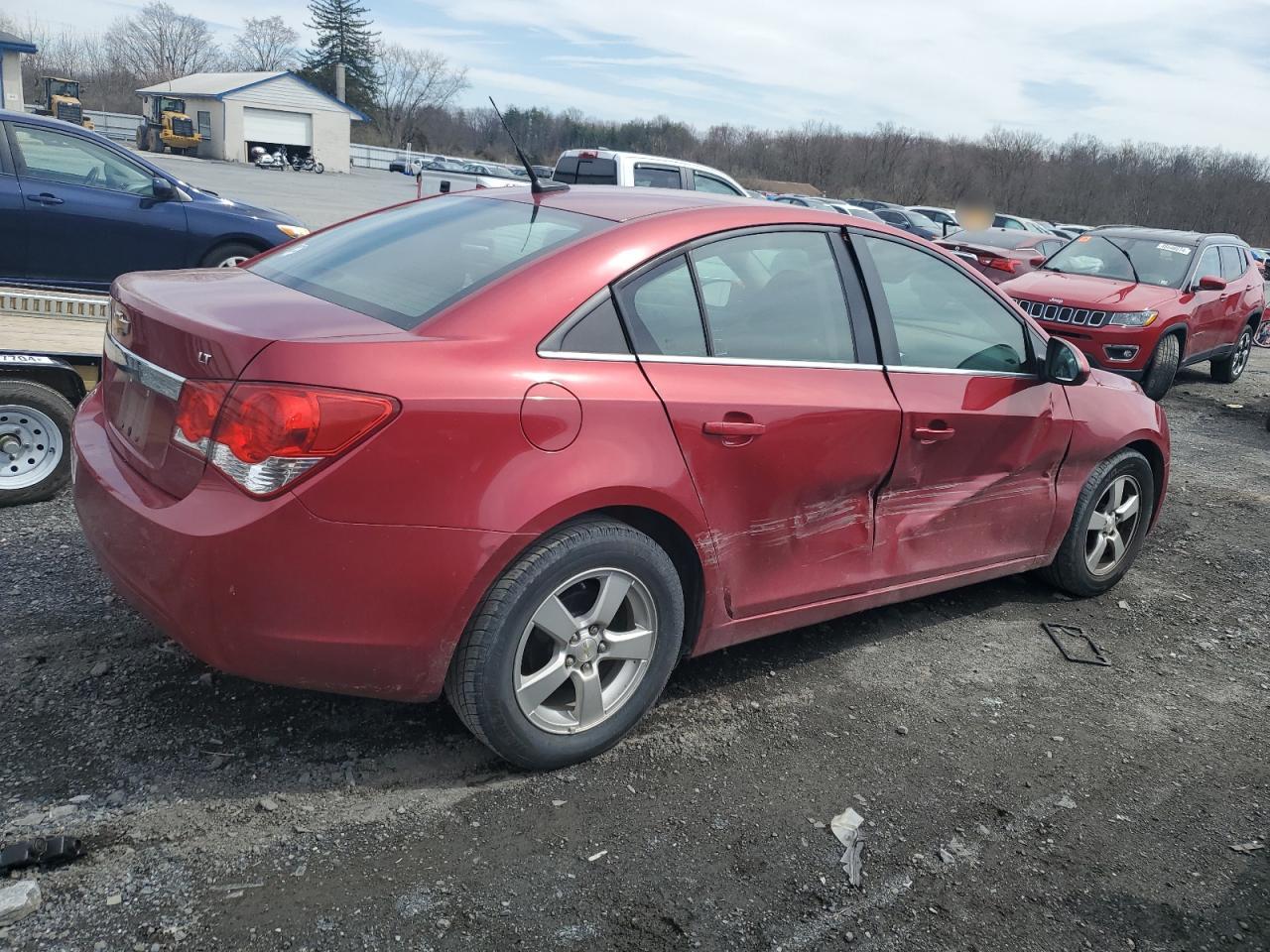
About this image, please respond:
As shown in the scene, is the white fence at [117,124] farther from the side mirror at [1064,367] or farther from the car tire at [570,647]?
the car tire at [570,647]

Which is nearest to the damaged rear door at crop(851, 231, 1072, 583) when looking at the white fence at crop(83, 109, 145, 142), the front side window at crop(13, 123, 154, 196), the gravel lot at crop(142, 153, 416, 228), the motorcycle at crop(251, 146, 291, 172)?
the front side window at crop(13, 123, 154, 196)

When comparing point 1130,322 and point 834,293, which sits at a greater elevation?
point 834,293

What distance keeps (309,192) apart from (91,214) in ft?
97.9

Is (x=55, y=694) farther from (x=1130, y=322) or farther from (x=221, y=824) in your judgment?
(x=1130, y=322)

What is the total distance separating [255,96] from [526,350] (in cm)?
6441

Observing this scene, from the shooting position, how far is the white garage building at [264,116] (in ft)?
191

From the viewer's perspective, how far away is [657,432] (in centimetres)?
295

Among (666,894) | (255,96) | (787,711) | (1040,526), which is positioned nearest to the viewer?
(666,894)

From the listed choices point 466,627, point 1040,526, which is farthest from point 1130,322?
point 466,627

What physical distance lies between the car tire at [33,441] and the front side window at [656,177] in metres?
6.97

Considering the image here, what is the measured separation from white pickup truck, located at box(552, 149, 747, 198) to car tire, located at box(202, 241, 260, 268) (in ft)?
11.5

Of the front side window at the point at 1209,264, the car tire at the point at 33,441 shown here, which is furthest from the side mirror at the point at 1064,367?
the front side window at the point at 1209,264

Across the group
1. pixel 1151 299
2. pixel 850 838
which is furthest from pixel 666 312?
pixel 1151 299

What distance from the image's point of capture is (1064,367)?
4156 mm
